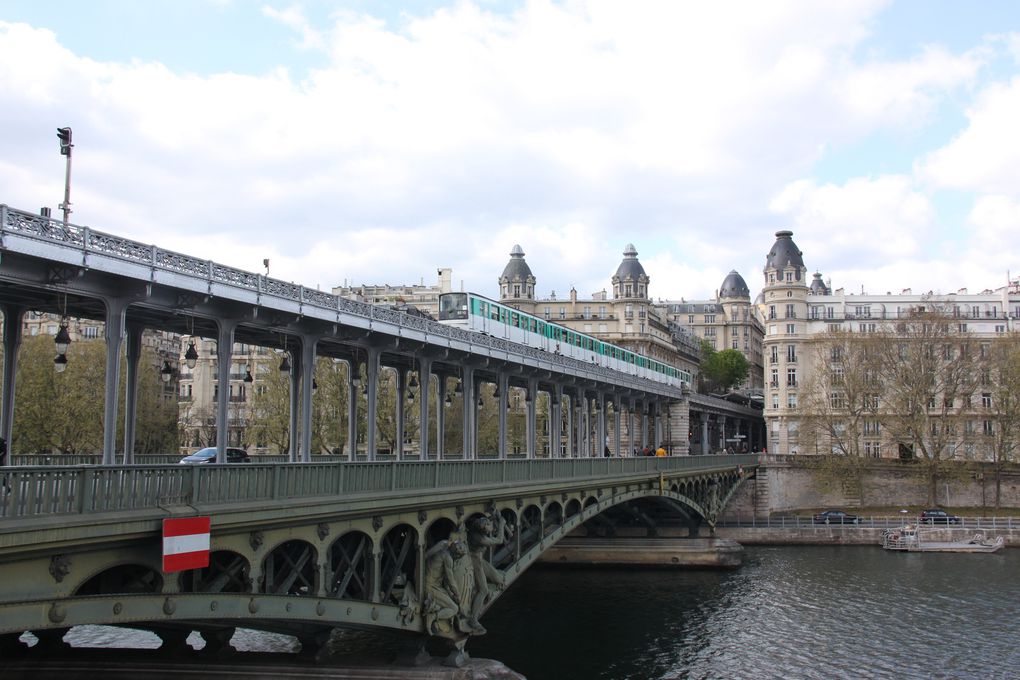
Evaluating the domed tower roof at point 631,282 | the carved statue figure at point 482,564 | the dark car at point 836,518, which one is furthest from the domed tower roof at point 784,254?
the carved statue figure at point 482,564

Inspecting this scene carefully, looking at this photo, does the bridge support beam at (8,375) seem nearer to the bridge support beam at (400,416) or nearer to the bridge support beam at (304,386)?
the bridge support beam at (304,386)

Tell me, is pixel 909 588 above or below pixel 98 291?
below

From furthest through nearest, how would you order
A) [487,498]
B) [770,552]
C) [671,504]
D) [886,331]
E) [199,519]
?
1. [886,331]
2. [770,552]
3. [671,504]
4. [487,498]
5. [199,519]

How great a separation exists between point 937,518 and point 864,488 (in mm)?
11717

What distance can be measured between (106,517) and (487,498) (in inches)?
590

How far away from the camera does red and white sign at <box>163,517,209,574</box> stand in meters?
16.6

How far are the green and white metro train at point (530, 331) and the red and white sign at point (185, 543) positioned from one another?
39.5m

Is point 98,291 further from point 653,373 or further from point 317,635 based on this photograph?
point 653,373

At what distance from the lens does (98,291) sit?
21297 mm

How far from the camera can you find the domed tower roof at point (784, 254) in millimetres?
121325

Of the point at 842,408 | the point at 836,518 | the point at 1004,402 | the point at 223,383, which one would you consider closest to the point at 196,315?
the point at 223,383

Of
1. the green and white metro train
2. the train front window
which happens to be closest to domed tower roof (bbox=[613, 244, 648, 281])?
the green and white metro train

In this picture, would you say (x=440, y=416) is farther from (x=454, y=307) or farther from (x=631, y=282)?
(x=631, y=282)

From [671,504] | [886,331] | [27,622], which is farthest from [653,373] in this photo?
[27,622]
